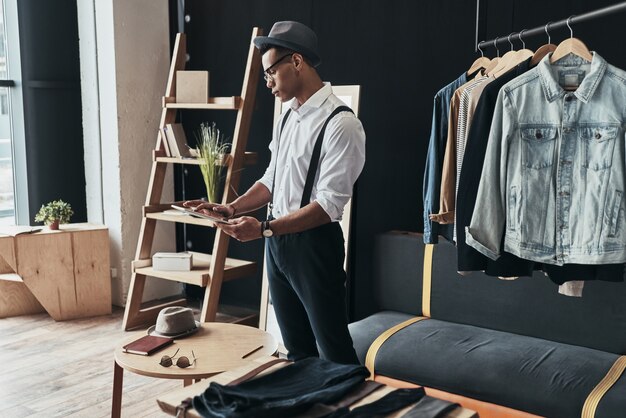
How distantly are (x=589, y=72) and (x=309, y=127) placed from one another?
3.33 feet

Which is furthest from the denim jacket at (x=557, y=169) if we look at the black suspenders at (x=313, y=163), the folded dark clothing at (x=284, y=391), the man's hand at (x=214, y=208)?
the man's hand at (x=214, y=208)

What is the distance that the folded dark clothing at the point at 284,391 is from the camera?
1640 mm

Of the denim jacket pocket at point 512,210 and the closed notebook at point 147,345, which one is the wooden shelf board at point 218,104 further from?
the denim jacket pocket at point 512,210

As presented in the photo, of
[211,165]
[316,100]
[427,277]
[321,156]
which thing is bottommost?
[427,277]

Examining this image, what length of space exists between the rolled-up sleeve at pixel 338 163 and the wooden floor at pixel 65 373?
1.50 m

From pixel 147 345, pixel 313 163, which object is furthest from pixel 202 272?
pixel 313 163

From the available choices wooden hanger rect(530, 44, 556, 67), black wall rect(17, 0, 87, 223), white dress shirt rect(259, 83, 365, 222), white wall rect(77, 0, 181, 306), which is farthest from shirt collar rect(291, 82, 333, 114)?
black wall rect(17, 0, 87, 223)

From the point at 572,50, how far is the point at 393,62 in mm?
1833

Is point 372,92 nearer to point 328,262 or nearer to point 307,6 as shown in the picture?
point 307,6

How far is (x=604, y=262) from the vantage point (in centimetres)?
229

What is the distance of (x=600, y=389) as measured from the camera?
2.63 meters

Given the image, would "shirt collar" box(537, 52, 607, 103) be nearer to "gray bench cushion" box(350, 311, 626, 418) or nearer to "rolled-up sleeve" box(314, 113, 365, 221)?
"rolled-up sleeve" box(314, 113, 365, 221)

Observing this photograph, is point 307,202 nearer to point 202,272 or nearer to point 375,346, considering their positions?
point 375,346

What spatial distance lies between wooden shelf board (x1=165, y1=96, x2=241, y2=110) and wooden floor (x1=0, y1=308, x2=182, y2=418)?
5.12 feet
